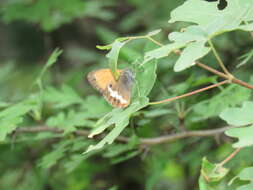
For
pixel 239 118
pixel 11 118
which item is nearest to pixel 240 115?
pixel 239 118

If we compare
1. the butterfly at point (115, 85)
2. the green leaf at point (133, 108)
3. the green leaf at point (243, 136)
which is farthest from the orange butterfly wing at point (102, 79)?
the green leaf at point (243, 136)

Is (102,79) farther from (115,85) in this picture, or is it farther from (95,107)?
(95,107)

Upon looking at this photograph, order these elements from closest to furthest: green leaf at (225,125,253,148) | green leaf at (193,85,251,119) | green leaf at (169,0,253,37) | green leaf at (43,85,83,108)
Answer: green leaf at (225,125,253,148), green leaf at (169,0,253,37), green leaf at (193,85,251,119), green leaf at (43,85,83,108)

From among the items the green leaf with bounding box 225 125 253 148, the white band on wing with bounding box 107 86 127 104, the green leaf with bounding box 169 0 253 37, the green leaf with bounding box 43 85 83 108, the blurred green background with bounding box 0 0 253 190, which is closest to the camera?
the green leaf with bounding box 225 125 253 148

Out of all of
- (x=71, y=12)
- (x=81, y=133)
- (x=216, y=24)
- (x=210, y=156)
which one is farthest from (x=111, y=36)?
(x=216, y=24)

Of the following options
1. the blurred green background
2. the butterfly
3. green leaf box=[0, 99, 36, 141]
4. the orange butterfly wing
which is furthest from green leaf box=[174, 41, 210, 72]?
green leaf box=[0, 99, 36, 141]

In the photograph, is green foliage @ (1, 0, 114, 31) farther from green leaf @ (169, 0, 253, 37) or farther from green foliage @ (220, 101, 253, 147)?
green foliage @ (220, 101, 253, 147)

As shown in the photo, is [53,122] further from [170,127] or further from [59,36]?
[59,36]

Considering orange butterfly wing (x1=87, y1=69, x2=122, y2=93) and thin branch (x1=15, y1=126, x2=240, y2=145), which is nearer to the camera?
orange butterfly wing (x1=87, y1=69, x2=122, y2=93)
